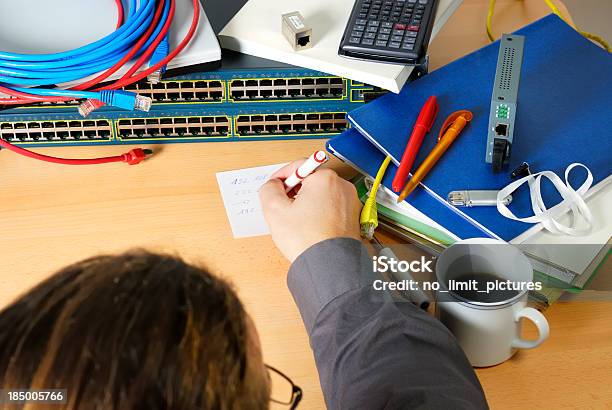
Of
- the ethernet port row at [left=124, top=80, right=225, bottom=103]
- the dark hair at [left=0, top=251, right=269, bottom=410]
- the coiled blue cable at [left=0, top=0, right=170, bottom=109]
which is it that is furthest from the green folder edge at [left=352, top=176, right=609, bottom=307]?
the dark hair at [left=0, top=251, right=269, bottom=410]

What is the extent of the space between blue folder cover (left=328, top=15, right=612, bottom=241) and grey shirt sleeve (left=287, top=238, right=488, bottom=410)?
158 millimetres

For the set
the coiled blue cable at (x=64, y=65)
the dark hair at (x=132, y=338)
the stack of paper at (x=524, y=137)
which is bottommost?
the stack of paper at (x=524, y=137)

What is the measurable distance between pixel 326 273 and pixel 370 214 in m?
0.13

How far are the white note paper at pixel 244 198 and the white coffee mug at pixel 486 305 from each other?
0.26m

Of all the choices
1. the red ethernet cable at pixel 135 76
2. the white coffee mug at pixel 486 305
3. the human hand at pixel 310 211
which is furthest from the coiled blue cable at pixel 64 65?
the white coffee mug at pixel 486 305

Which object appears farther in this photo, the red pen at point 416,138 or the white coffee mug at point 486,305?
the red pen at point 416,138

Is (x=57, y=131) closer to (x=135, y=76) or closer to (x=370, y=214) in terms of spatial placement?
(x=135, y=76)

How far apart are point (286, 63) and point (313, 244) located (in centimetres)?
32

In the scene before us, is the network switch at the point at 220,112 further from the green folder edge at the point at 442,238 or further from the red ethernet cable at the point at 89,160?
the green folder edge at the point at 442,238

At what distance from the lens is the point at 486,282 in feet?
2.82

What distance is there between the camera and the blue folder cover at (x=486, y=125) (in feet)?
3.15

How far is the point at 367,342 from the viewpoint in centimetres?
78

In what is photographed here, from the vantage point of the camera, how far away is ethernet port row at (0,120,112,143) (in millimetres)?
1107

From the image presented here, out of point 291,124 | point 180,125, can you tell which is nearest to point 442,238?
point 291,124
